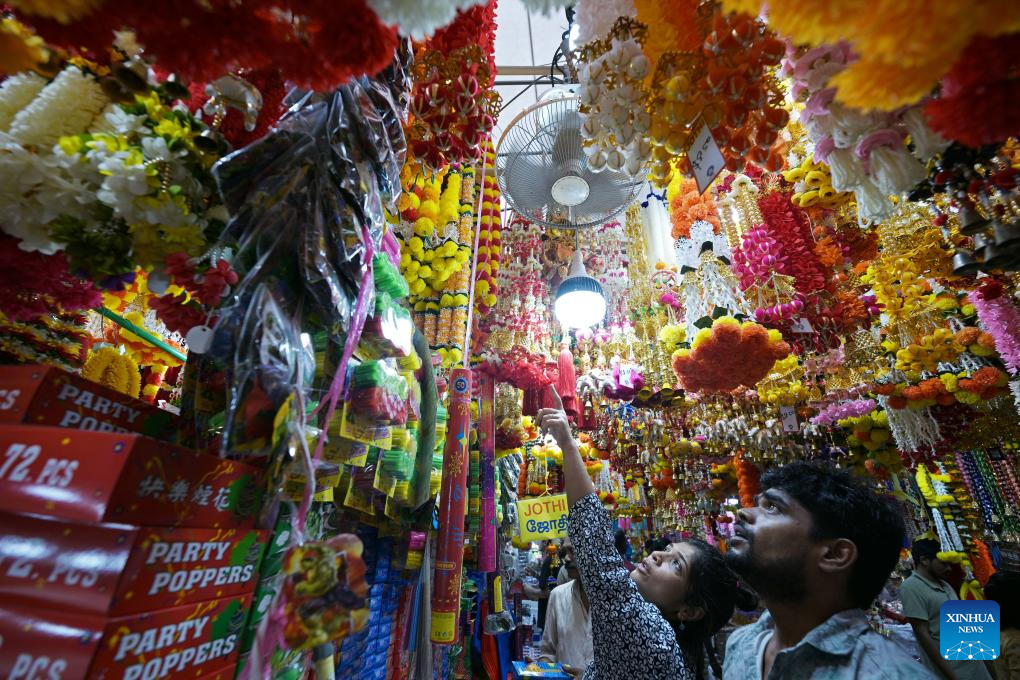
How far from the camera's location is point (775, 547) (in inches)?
46.8

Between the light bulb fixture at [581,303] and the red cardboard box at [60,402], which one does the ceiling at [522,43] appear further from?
the red cardboard box at [60,402]

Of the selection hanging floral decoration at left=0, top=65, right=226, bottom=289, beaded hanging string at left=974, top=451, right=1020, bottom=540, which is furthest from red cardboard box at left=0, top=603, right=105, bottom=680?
beaded hanging string at left=974, top=451, right=1020, bottom=540

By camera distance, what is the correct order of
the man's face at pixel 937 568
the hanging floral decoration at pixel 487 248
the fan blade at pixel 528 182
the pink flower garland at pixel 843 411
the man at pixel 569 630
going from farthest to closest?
1. the pink flower garland at pixel 843 411
2. the man's face at pixel 937 568
3. the hanging floral decoration at pixel 487 248
4. the man at pixel 569 630
5. the fan blade at pixel 528 182

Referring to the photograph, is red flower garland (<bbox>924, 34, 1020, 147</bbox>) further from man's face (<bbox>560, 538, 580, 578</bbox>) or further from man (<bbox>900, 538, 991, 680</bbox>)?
man (<bbox>900, 538, 991, 680</bbox>)

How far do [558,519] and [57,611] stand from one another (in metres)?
2.29

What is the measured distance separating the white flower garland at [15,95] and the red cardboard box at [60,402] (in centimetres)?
47

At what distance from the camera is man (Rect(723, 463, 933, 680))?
40.7 inches

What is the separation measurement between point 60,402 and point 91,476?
23 cm

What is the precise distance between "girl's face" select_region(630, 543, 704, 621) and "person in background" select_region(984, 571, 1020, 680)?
3307 mm

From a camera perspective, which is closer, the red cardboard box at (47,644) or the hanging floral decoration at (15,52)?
the hanging floral decoration at (15,52)

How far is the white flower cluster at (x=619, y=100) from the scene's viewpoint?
1.11m

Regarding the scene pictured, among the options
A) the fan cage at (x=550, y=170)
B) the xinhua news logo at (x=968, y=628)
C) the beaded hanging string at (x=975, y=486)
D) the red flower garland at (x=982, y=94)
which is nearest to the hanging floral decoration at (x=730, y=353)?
the fan cage at (x=550, y=170)

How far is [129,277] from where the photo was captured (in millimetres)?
891

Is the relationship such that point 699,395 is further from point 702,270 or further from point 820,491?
point 820,491
